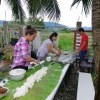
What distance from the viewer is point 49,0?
21.1 feet

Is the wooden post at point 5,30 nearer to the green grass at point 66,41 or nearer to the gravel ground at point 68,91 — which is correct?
the green grass at point 66,41

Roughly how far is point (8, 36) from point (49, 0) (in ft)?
7.71

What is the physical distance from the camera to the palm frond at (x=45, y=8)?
6.50 m

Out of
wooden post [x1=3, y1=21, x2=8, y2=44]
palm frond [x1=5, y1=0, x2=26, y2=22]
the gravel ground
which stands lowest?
the gravel ground

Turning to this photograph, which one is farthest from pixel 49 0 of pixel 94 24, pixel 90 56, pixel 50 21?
pixel 94 24

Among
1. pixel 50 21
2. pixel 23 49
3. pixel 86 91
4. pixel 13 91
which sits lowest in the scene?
pixel 86 91

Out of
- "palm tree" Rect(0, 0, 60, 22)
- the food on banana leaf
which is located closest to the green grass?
"palm tree" Rect(0, 0, 60, 22)

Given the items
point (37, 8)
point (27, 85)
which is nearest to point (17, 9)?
point (37, 8)

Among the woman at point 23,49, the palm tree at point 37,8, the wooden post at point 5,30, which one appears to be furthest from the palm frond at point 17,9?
the woman at point 23,49

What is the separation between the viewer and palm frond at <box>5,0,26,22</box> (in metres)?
6.71

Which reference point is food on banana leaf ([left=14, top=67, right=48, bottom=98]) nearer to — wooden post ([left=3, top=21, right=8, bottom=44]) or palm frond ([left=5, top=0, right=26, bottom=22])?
wooden post ([left=3, top=21, right=8, bottom=44])

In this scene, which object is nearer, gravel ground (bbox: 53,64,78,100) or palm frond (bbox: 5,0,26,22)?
gravel ground (bbox: 53,64,78,100)

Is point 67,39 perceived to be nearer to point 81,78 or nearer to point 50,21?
point 50,21

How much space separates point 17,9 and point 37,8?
97 centimetres
